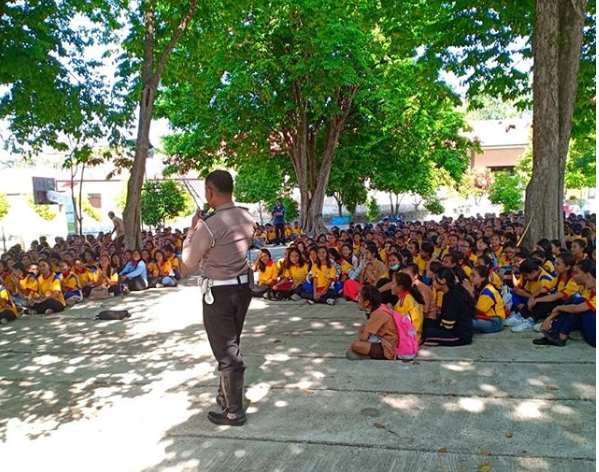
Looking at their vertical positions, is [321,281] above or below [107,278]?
below

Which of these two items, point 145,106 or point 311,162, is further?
point 311,162

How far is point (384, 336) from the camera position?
5.62 meters

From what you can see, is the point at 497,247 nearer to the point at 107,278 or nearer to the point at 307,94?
the point at 107,278

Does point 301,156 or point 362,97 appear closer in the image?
point 362,97

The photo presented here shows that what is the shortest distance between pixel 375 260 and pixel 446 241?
2425mm

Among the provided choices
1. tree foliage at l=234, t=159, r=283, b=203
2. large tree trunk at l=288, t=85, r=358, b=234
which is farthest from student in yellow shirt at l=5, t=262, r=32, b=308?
tree foliage at l=234, t=159, r=283, b=203

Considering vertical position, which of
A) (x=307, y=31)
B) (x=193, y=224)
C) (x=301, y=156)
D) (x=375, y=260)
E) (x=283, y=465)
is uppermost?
(x=307, y=31)

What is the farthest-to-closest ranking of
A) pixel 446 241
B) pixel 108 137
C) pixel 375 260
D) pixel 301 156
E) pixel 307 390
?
pixel 301 156 → pixel 108 137 → pixel 446 241 → pixel 375 260 → pixel 307 390

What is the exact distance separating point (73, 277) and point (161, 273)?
206cm

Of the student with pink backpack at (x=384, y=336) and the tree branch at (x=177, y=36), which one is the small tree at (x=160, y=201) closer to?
the tree branch at (x=177, y=36)

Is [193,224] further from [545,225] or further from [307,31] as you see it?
[307,31]

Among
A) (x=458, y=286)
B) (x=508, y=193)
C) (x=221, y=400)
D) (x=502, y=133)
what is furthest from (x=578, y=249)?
(x=502, y=133)

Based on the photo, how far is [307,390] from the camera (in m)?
4.88

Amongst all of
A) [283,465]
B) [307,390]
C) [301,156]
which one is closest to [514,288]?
[307,390]
